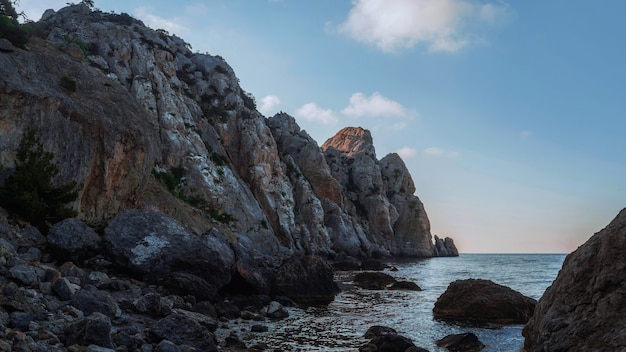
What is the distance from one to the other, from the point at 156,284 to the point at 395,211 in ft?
294

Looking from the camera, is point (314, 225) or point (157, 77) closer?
point (157, 77)

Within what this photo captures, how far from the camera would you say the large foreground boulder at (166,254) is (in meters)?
17.6

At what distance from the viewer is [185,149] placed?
48.6 m

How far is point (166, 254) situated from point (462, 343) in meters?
12.4

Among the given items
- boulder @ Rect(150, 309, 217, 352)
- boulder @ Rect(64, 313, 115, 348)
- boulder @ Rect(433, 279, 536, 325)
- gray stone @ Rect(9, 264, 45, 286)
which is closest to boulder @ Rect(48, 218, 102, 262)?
gray stone @ Rect(9, 264, 45, 286)

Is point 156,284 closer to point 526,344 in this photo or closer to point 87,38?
point 526,344

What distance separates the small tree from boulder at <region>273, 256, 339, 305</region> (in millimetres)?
11214

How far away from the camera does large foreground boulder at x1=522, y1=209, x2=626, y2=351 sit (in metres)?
8.17

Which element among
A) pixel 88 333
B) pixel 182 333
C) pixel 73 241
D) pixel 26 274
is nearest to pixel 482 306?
pixel 182 333

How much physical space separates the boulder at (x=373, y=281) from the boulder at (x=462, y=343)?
1621cm

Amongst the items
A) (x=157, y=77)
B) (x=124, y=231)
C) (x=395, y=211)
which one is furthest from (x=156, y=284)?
(x=395, y=211)

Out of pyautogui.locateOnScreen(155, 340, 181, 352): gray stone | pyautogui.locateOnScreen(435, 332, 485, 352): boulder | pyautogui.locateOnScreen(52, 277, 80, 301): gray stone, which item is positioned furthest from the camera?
pyautogui.locateOnScreen(435, 332, 485, 352): boulder

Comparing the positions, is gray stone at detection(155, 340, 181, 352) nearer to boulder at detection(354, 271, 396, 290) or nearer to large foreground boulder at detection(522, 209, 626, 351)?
large foreground boulder at detection(522, 209, 626, 351)

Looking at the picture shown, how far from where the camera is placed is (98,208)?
84.6ft
